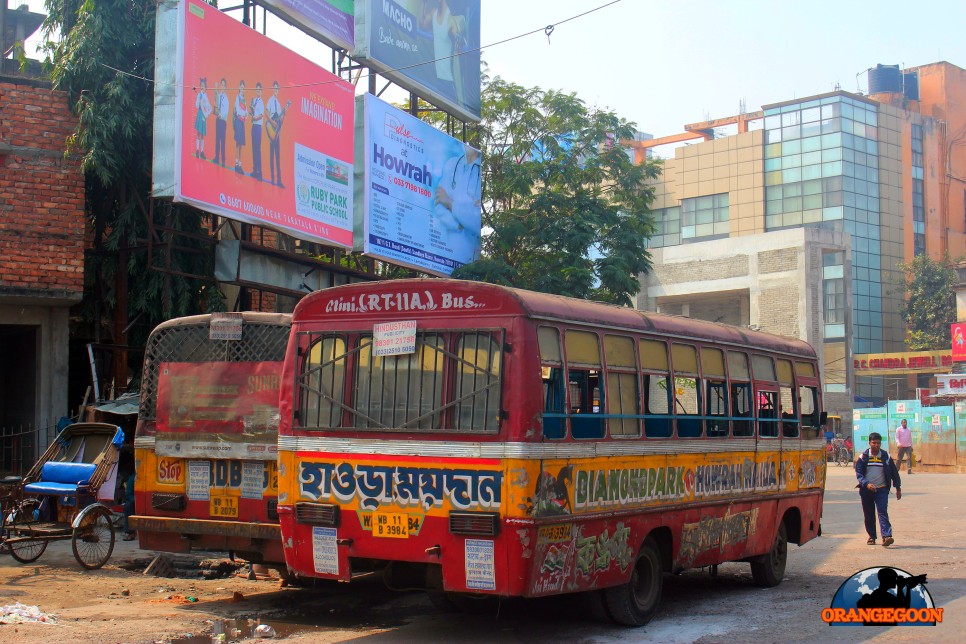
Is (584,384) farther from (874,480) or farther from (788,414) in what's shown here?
Result: (874,480)

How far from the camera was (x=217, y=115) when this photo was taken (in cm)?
1702

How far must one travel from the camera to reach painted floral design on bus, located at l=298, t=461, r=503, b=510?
7684 millimetres

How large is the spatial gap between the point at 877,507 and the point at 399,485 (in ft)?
30.7

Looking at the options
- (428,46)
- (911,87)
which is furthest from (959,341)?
(911,87)

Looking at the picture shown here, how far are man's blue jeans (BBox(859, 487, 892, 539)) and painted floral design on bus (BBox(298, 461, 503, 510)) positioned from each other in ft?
28.8

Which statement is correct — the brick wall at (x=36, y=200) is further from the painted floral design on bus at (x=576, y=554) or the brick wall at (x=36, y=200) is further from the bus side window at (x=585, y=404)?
the painted floral design on bus at (x=576, y=554)

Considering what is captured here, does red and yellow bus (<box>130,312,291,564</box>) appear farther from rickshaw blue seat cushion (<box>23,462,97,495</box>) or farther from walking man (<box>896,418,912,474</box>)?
walking man (<box>896,418,912,474</box>)

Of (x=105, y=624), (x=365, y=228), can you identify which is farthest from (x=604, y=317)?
(x=365, y=228)

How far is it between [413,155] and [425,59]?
281 centimetres

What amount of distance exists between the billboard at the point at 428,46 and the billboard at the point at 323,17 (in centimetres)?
35

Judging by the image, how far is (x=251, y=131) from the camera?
17906 mm

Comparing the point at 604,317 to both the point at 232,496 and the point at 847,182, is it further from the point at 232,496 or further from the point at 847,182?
the point at 847,182

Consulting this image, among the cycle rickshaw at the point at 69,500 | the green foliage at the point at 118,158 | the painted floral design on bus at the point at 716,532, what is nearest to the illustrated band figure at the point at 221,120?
the green foliage at the point at 118,158

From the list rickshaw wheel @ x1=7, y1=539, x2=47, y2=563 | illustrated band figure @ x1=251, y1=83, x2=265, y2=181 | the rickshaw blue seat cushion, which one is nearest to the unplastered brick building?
illustrated band figure @ x1=251, y1=83, x2=265, y2=181
